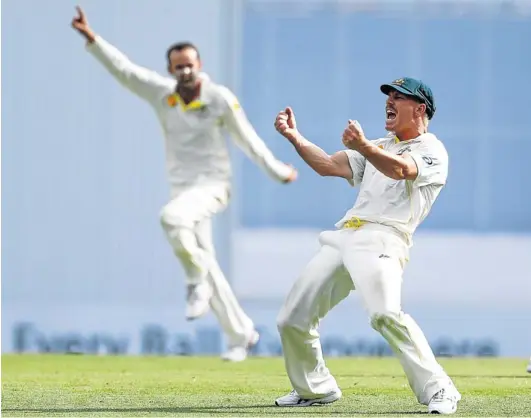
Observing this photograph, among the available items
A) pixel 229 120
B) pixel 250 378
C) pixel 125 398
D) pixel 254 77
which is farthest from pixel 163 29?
pixel 125 398

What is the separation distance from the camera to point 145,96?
33.4ft

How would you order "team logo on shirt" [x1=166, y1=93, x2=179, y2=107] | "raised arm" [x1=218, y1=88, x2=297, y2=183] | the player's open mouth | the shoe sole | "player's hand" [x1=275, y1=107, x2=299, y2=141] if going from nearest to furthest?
1. "player's hand" [x1=275, y1=107, x2=299, y2=141]
2. the player's open mouth
3. the shoe sole
4. "raised arm" [x1=218, y1=88, x2=297, y2=183]
5. "team logo on shirt" [x1=166, y1=93, x2=179, y2=107]

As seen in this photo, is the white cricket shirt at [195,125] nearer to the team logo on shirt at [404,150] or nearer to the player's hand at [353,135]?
the team logo on shirt at [404,150]

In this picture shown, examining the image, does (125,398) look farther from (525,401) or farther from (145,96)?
(145,96)

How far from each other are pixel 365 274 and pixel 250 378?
2.34 metres

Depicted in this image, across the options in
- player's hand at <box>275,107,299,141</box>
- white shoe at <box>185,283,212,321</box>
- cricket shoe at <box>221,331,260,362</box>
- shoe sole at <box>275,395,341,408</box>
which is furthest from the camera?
cricket shoe at <box>221,331,260,362</box>

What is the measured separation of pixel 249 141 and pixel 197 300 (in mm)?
1031

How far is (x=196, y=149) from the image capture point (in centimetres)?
998

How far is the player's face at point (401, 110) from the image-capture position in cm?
666

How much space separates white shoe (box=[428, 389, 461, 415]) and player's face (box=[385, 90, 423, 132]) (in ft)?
3.69

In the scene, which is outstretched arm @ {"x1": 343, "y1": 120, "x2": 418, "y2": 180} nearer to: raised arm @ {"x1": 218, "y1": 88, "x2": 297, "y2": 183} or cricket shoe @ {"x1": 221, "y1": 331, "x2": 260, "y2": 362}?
raised arm @ {"x1": 218, "y1": 88, "x2": 297, "y2": 183}

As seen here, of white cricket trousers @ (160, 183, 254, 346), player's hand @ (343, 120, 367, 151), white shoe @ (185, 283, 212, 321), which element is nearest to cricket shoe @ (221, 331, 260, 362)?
white cricket trousers @ (160, 183, 254, 346)

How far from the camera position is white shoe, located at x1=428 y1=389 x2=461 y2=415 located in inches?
250

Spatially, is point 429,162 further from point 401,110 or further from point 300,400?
point 300,400
